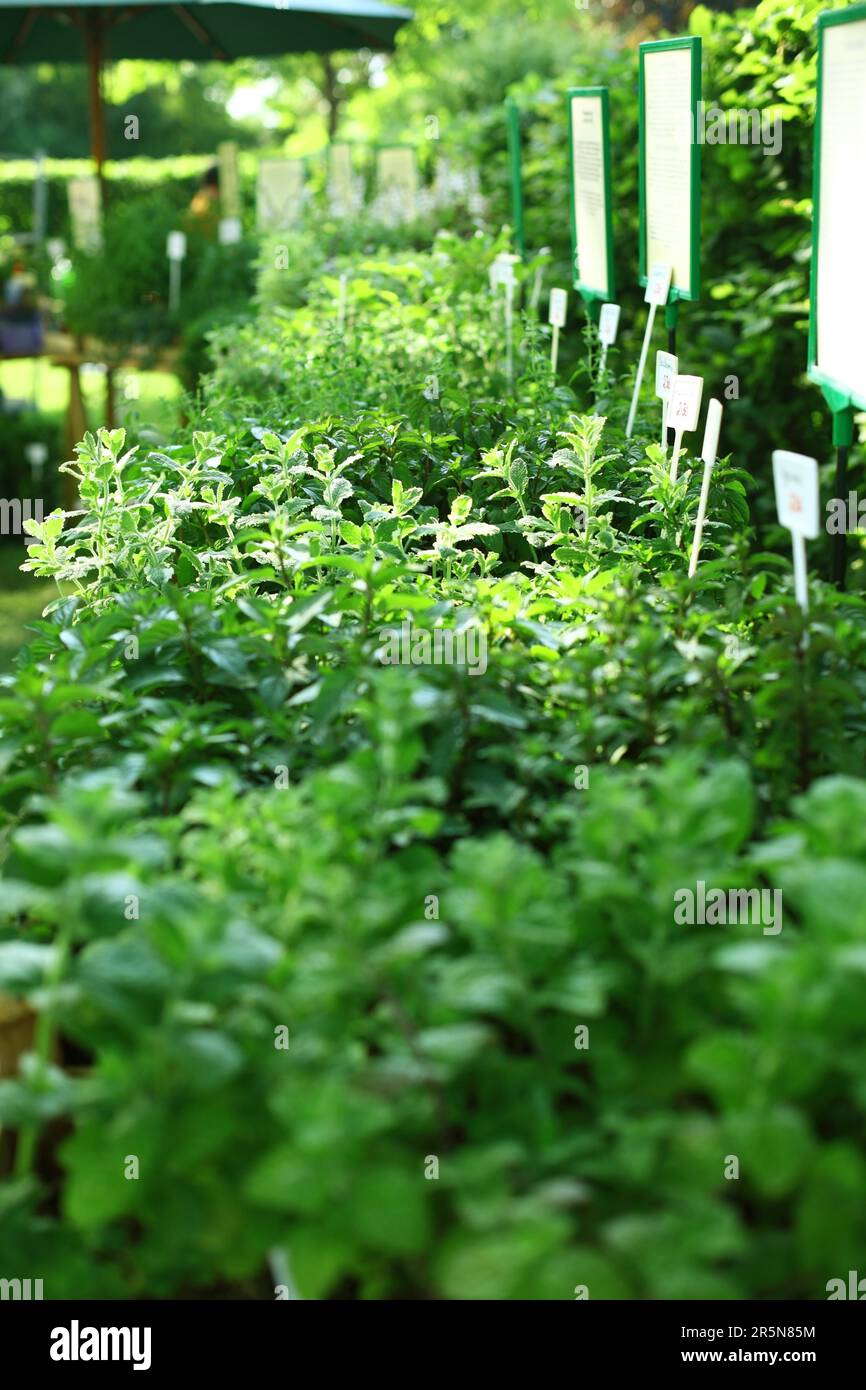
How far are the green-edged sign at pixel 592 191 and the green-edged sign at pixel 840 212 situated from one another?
4.69 ft

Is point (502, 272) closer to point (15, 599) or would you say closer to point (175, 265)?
point (175, 265)

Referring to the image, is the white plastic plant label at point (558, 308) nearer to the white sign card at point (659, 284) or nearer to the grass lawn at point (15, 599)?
the white sign card at point (659, 284)

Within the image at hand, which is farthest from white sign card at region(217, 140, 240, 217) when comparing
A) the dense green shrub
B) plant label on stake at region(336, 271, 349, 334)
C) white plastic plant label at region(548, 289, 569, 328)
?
the dense green shrub

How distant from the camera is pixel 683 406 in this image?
265cm

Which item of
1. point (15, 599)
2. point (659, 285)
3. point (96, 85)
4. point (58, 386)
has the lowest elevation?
point (15, 599)

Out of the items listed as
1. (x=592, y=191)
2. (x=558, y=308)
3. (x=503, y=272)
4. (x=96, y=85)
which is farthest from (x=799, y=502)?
(x=96, y=85)

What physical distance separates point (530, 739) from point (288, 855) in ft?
1.33

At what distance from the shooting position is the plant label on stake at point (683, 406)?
2.61 m

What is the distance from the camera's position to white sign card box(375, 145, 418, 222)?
762cm

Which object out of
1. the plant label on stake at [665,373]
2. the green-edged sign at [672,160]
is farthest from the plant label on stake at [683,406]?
the green-edged sign at [672,160]

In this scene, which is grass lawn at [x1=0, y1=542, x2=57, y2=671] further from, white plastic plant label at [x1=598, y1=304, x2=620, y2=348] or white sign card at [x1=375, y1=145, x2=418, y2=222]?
white plastic plant label at [x1=598, y1=304, x2=620, y2=348]

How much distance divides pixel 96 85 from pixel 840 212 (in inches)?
274

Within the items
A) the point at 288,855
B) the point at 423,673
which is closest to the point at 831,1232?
the point at 288,855

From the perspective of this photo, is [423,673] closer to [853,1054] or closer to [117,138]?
[853,1054]
